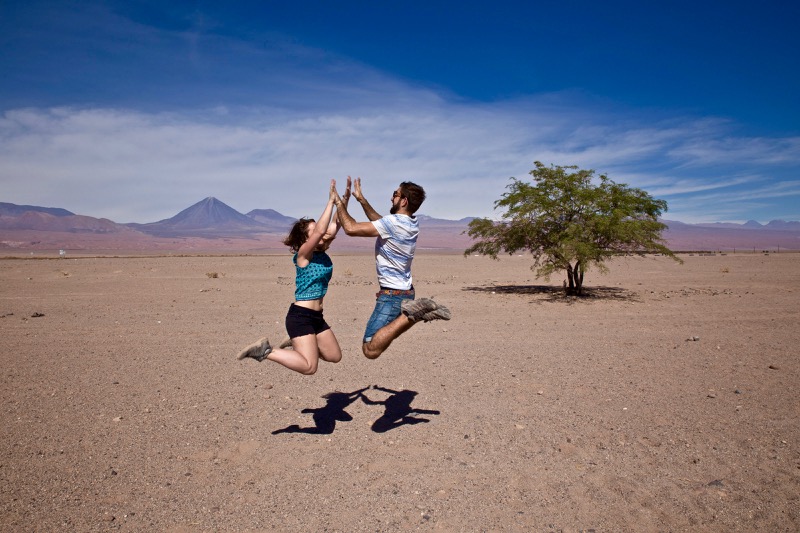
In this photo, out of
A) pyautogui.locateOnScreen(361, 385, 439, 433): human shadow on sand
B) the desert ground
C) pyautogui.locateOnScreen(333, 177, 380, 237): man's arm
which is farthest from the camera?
pyautogui.locateOnScreen(361, 385, 439, 433): human shadow on sand

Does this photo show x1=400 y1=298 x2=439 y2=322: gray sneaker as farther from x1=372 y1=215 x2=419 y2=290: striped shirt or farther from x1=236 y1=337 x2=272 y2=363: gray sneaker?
x1=236 y1=337 x2=272 y2=363: gray sneaker

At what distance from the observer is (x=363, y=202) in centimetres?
554

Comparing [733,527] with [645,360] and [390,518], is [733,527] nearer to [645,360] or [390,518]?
[390,518]

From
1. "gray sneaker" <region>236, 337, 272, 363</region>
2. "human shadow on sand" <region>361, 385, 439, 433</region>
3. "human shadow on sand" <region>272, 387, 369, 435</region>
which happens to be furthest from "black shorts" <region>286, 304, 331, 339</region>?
"human shadow on sand" <region>361, 385, 439, 433</region>

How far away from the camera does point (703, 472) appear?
4.67m

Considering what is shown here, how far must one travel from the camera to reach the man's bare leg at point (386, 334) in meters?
5.00

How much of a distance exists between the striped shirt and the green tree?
533 inches

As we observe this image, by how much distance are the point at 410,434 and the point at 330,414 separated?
1.20 m

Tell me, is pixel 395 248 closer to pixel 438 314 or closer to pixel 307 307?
pixel 438 314

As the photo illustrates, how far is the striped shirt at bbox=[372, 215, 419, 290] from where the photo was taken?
493cm

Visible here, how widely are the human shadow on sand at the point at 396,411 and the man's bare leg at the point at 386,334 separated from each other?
1.20m

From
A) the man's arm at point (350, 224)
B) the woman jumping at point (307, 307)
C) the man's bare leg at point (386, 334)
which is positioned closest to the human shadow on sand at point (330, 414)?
the woman jumping at point (307, 307)

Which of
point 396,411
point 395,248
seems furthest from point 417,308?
point 396,411

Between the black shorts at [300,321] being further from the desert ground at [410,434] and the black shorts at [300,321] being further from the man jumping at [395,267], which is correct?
the desert ground at [410,434]
